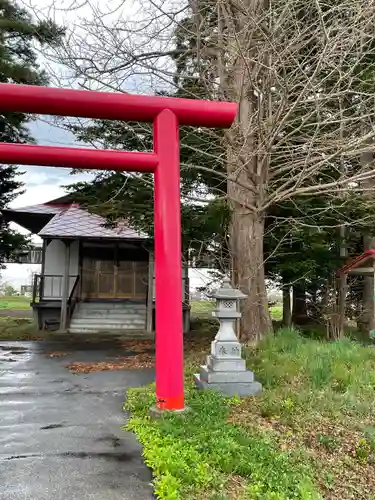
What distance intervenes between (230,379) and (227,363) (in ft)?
0.70

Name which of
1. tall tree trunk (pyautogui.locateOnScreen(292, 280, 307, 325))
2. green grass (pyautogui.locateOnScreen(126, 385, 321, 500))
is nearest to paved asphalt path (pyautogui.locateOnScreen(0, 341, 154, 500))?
green grass (pyautogui.locateOnScreen(126, 385, 321, 500))

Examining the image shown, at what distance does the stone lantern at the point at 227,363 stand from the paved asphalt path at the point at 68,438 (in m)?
1.28

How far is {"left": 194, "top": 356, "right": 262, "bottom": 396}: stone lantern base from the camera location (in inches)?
220

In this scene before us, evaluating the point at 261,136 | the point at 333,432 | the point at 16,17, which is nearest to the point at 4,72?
the point at 16,17

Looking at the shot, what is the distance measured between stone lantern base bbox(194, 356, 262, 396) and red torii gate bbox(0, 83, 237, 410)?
3.35 feet

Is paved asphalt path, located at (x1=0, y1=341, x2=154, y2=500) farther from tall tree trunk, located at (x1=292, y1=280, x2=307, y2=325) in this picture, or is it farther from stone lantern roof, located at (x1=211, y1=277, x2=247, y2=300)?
tall tree trunk, located at (x1=292, y1=280, x2=307, y2=325)

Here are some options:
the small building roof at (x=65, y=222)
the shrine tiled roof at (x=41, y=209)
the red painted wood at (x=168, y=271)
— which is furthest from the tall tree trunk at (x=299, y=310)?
the red painted wood at (x=168, y=271)

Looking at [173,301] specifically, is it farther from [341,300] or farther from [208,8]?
[341,300]

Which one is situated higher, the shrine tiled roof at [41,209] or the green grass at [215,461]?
the shrine tiled roof at [41,209]

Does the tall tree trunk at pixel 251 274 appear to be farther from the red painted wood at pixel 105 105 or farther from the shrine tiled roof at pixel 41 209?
the shrine tiled roof at pixel 41 209

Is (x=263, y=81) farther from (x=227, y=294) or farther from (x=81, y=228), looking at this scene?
(x=81, y=228)

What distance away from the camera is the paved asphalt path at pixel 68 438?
318cm

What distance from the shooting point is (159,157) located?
194 inches

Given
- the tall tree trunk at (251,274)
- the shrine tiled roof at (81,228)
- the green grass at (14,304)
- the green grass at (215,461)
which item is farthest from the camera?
the green grass at (14,304)
